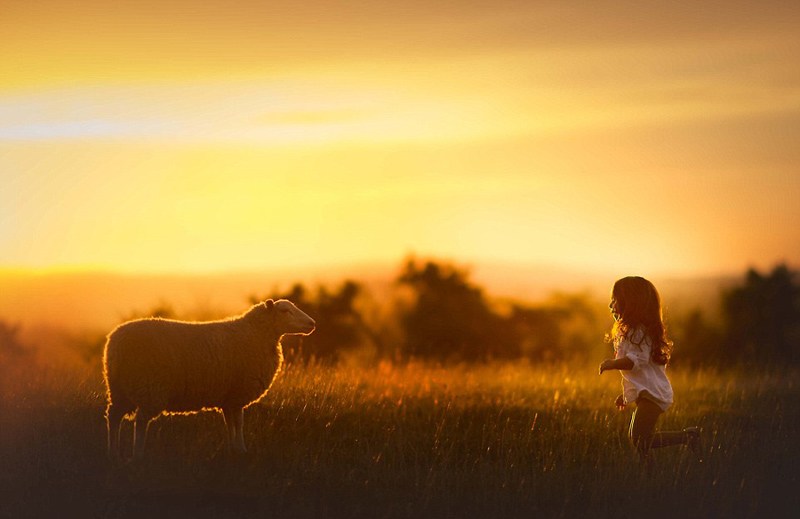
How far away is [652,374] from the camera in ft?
36.0

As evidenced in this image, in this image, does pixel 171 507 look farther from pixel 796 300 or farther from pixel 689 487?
pixel 796 300

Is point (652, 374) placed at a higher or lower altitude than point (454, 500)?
higher

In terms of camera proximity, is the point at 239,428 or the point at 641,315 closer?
the point at 641,315

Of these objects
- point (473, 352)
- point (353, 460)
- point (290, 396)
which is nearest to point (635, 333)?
point (353, 460)

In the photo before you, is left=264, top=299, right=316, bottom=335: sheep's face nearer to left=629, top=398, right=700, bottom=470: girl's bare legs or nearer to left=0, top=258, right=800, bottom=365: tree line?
left=629, top=398, right=700, bottom=470: girl's bare legs

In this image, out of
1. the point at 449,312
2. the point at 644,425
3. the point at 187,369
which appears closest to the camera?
the point at 644,425

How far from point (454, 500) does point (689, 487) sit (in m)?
2.48

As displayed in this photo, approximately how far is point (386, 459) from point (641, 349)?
317cm

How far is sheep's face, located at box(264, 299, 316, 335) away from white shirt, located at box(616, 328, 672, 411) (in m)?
3.78

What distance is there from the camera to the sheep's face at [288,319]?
41.5 ft

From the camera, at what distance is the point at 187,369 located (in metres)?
11.7

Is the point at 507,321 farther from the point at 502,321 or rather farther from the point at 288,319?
the point at 288,319

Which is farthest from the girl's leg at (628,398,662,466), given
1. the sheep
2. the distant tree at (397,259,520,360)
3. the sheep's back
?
the distant tree at (397,259,520,360)

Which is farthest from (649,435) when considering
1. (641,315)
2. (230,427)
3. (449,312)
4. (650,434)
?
(449,312)
